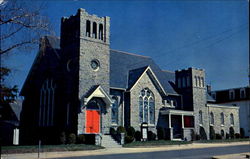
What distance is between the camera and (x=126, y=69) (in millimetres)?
33656

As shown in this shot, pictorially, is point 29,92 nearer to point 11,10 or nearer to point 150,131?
point 150,131

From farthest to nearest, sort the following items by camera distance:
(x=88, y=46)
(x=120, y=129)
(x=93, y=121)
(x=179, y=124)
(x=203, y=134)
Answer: (x=203, y=134) → (x=179, y=124) → (x=120, y=129) → (x=88, y=46) → (x=93, y=121)

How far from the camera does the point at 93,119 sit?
26812mm

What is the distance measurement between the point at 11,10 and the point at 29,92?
86.7 ft

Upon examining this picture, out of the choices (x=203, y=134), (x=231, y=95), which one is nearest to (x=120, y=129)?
(x=203, y=134)

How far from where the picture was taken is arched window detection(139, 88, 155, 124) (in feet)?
102

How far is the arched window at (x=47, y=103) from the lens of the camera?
2948cm

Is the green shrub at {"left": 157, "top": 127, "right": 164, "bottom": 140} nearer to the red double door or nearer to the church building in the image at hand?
the church building

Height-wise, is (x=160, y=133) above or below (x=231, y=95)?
below

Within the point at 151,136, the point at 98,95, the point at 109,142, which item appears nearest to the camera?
the point at 109,142

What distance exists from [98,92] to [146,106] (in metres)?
6.99

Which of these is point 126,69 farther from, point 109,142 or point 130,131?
point 109,142

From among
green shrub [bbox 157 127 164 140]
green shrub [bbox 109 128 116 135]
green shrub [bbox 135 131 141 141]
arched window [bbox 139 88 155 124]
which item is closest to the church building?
arched window [bbox 139 88 155 124]

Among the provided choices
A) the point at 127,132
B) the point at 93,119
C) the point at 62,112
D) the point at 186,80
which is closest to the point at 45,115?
the point at 62,112
